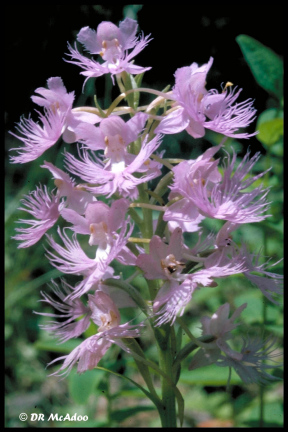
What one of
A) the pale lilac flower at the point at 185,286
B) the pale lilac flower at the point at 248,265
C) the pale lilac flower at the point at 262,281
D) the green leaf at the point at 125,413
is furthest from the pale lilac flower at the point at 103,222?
the green leaf at the point at 125,413

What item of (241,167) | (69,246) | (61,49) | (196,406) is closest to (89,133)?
(69,246)

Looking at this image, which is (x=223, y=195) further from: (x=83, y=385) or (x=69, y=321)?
(x=83, y=385)

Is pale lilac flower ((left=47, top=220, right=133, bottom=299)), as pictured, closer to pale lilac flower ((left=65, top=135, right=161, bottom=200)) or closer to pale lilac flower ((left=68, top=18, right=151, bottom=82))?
pale lilac flower ((left=65, top=135, right=161, bottom=200))

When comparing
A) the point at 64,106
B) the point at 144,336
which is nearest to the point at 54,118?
the point at 64,106

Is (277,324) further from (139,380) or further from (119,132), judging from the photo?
(139,380)

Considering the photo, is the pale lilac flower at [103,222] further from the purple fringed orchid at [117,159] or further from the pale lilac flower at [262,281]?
the pale lilac flower at [262,281]
